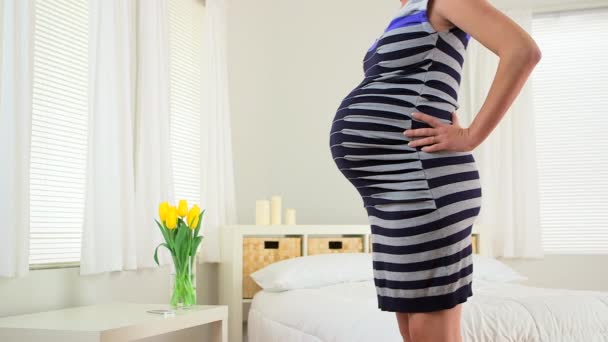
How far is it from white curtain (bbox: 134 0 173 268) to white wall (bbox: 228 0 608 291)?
97cm

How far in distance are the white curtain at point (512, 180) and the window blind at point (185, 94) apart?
167 centimetres

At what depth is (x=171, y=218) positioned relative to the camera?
256 centimetres

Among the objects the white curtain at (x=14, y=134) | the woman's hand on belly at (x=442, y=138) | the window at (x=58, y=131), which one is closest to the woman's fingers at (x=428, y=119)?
the woman's hand on belly at (x=442, y=138)

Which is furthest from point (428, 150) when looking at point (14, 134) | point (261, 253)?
point (261, 253)

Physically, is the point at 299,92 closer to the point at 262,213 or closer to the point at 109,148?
the point at 262,213

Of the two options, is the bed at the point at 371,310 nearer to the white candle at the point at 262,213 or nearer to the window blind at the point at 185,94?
the white candle at the point at 262,213


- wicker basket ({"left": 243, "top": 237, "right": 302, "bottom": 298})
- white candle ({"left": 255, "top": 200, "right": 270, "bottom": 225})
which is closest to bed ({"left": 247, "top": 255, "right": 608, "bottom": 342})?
wicker basket ({"left": 243, "top": 237, "right": 302, "bottom": 298})

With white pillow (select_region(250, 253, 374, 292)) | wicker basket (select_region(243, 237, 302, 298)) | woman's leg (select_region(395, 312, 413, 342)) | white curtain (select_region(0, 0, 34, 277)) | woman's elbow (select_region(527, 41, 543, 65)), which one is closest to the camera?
woman's elbow (select_region(527, 41, 543, 65))

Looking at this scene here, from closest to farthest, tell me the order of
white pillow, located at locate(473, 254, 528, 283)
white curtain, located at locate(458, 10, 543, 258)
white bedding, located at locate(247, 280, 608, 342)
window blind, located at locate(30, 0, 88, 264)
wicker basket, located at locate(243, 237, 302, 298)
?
1. white bedding, located at locate(247, 280, 608, 342)
2. window blind, located at locate(30, 0, 88, 264)
3. white pillow, located at locate(473, 254, 528, 283)
4. wicker basket, located at locate(243, 237, 302, 298)
5. white curtain, located at locate(458, 10, 543, 258)

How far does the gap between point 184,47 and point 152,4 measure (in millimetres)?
504

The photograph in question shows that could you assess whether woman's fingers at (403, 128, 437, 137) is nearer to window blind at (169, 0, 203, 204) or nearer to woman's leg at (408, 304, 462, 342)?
woman's leg at (408, 304, 462, 342)

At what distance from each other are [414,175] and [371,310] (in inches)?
49.2

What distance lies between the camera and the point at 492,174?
4176 millimetres

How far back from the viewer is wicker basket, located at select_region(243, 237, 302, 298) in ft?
11.5
